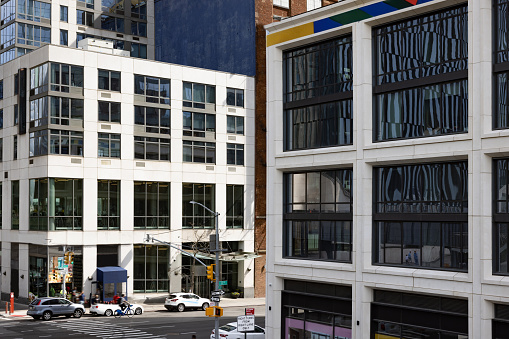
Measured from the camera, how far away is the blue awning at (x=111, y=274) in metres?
56.9

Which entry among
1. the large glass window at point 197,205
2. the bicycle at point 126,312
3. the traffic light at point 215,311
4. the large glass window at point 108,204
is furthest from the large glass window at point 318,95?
the large glass window at point 197,205

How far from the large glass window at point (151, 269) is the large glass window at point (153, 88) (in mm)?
13418

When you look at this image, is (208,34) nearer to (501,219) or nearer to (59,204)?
(59,204)

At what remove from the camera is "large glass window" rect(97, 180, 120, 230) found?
195ft

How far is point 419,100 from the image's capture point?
29203 mm

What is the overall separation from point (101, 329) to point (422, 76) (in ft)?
92.2

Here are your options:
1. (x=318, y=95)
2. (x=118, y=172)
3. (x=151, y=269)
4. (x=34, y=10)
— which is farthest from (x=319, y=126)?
(x=34, y=10)

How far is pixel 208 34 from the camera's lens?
Result: 72.9m

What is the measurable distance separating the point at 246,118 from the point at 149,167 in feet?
37.8

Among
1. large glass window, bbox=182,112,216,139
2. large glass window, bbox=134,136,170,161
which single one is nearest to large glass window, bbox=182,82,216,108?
large glass window, bbox=182,112,216,139

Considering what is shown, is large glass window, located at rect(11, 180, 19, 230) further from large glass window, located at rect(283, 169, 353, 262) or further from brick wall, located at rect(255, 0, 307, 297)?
large glass window, located at rect(283, 169, 353, 262)

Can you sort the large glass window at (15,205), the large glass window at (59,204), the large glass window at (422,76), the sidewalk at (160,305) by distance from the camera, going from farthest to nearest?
the large glass window at (15,205) → the large glass window at (59,204) → the sidewalk at (160,305) → the large glass window at (422,76)

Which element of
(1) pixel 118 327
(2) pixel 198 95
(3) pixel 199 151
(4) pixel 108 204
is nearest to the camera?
(1) pixel 118 327

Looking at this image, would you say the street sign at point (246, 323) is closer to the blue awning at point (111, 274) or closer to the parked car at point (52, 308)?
the parked car at point (52, 308)
